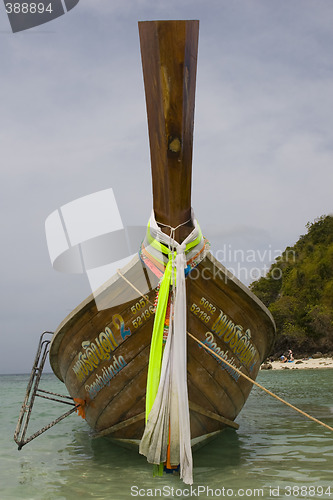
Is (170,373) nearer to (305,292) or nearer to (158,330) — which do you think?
(158,330)

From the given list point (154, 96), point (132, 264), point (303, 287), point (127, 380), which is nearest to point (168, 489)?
point (127, 380)

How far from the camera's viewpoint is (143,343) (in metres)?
5.29

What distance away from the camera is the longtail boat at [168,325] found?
14.2ft

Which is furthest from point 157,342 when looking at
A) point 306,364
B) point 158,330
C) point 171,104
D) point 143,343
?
point 306,364

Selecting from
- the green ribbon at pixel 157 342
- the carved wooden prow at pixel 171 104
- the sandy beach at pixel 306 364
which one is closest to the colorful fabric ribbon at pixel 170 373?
the green ribbon at pixel 157 342

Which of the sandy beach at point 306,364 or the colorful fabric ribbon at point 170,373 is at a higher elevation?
the colorful fabric ribbon at point 170,373

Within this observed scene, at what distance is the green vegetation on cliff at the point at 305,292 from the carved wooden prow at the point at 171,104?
131ft

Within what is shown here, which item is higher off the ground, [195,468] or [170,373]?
[170,373]

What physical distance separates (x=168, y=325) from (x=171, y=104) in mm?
2091

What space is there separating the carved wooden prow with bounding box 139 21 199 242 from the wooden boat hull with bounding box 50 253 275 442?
2.93 feet

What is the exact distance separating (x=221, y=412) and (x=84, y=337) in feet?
6.15

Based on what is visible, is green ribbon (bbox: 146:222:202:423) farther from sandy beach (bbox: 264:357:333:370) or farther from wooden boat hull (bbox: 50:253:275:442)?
sandy beach (bbox: 264:357:333:370)

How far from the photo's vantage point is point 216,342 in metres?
5.39

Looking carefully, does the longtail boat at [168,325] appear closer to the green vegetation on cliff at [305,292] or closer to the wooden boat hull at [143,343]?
the wooden boat hull at [143,343]
